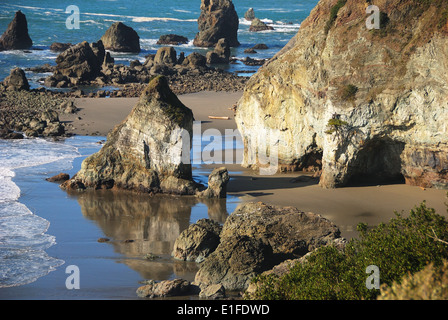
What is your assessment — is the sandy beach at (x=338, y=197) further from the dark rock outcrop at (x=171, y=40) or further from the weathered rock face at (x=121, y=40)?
the dark rock outcrop at (x=171, y=40)

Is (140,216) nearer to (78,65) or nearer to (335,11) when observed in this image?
(335,11)

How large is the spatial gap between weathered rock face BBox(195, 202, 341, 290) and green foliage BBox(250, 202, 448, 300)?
161 cm

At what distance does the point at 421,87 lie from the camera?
22.2 metres

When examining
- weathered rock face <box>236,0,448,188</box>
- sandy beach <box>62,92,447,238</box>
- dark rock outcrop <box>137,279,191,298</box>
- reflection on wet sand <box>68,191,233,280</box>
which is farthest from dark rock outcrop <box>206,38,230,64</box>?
dark rock outcrop <box>137,279,191,298</box>

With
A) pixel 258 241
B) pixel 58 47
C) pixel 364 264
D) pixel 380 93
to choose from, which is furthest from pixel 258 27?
pixel 364 264

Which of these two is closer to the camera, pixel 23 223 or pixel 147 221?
pixel 23 223

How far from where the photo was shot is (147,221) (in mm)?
20688

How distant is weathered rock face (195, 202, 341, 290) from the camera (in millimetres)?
15367

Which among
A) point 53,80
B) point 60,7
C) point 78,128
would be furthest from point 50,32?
point 78,128

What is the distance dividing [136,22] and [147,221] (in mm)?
97880

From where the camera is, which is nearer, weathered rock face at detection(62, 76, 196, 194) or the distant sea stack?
weathered rock face at detection(62, 76, 196, 194)

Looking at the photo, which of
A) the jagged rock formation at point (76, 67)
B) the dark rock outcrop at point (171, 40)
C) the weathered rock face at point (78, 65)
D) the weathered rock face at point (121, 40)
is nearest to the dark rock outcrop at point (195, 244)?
the jagged rock formation at point (76, 67)

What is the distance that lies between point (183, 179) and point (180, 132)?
5.51 ft

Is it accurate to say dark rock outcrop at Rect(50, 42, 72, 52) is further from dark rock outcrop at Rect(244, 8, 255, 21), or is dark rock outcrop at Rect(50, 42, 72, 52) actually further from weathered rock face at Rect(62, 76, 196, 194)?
weathered rock face at Rect(62, 76, 196, 194)
